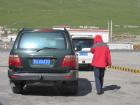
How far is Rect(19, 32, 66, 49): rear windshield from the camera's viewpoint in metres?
15.6

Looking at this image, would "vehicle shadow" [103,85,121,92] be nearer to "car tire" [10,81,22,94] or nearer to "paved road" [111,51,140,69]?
"car tire" [10,81,22,94]

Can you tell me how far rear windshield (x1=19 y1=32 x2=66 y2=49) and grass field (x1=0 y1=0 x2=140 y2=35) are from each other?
112 meters

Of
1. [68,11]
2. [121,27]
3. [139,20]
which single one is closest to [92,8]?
[68,11]

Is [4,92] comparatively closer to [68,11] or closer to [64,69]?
[64,69]

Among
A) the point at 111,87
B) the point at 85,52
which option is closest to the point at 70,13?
the point at 85,52

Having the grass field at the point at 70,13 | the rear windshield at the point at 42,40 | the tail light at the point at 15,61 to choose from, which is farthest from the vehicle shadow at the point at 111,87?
the grass field at the point at 70,13

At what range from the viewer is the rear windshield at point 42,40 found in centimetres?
1563

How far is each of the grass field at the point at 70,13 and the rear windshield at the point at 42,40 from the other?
112 m

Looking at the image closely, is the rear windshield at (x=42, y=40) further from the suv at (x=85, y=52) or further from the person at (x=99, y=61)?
the suv at (x=85, y=52)

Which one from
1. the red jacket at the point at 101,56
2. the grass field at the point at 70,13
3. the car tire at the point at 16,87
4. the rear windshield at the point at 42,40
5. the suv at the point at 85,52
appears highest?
the rear windshield at the point at 42,40

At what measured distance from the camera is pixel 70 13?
158125 millimetres

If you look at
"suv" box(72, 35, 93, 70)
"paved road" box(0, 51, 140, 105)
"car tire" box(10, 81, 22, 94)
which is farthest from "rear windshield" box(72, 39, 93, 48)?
"car tire" box(10, 81, 22, 94)

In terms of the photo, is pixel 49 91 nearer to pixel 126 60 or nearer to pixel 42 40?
pixel 42 40

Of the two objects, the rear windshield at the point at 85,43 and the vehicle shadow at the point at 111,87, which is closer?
the vehicle shadow at the point at 111,87
